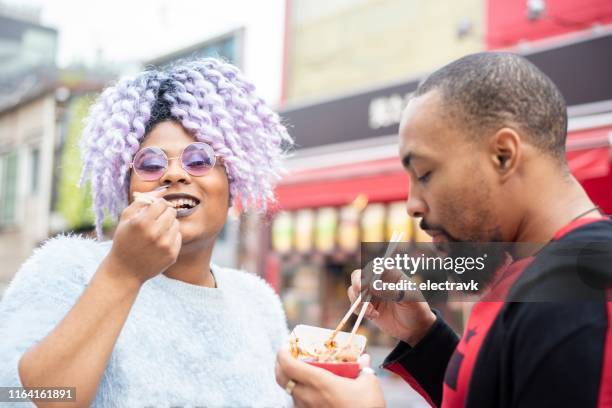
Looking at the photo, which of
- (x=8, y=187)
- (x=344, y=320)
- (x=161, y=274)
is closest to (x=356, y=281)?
(x=344, y=320)

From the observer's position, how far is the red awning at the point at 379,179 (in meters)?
5.96

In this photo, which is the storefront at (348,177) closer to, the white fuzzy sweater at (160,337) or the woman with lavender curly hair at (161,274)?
the woman with lavender curly hair at (161,274)

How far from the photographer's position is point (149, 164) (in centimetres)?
178

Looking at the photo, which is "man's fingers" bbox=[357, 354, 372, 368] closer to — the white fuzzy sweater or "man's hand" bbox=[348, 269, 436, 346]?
"man's hand" bbox=[348, 269, 436, 346]

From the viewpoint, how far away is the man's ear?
4.21ft

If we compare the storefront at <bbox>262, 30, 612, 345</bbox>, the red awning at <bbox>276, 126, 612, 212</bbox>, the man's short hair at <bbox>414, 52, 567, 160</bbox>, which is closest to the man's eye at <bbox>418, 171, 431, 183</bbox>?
the man's short hair at <bbox>414, 52, 567, 160</bbox>

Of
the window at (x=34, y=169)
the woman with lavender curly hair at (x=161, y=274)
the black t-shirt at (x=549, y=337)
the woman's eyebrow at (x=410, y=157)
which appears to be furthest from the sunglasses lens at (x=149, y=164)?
the window at (x=34, y=169)

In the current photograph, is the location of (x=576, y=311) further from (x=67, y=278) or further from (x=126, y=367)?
(x=67, y=278)

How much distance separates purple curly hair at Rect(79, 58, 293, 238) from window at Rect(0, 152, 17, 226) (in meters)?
19.8

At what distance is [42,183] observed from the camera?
1892cm

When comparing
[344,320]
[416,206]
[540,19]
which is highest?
[540,19]

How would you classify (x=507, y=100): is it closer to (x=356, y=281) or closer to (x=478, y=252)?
(x=478, y=252)

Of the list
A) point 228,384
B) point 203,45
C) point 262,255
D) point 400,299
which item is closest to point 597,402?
point 400,299

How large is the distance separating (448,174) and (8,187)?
21412 mm
